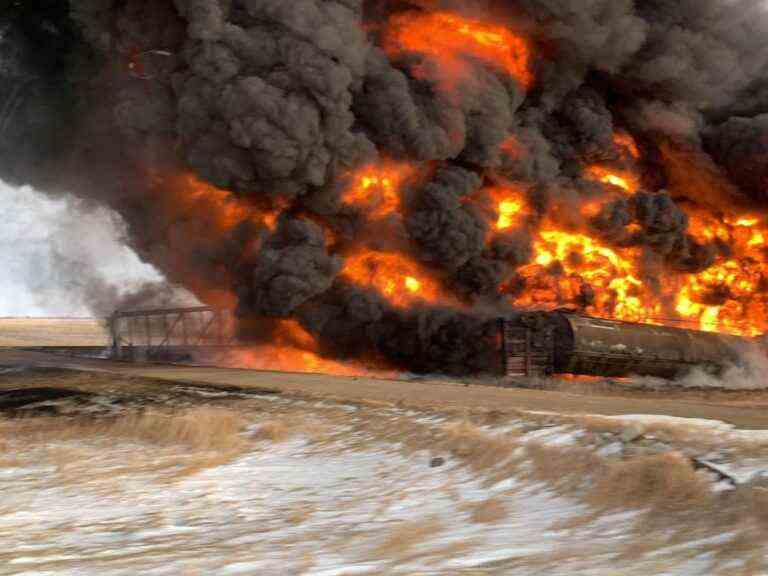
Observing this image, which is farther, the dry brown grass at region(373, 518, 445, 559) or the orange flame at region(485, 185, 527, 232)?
the orange flame at region(485, 185, 527, 232)

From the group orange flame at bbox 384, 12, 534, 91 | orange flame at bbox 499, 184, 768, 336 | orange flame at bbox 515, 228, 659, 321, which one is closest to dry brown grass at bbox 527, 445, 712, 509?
orange flame at bbox 384, 12, 534, 91

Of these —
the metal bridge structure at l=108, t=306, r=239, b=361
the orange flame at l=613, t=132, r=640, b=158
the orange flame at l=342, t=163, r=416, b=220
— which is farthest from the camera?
the orange flame at l=613, t=132, r=640, b=158

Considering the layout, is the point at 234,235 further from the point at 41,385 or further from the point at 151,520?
the point at 151,520

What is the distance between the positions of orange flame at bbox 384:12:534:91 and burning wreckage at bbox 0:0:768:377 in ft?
0.35

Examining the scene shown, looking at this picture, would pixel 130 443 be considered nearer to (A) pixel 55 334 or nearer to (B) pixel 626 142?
(B) pixel 626 142

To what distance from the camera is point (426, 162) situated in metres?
38.2

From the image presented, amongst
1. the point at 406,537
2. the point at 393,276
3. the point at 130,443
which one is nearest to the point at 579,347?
the point at 393,276

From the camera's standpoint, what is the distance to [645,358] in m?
34.7

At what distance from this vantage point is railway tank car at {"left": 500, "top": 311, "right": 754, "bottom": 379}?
3316 centimetres

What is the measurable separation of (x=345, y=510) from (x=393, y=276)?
97.7ft

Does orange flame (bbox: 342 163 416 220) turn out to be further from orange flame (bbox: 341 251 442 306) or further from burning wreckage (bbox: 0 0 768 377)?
orange flame (bbox: 341 251 442 306)

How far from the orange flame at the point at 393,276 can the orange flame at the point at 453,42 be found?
26.1 feet

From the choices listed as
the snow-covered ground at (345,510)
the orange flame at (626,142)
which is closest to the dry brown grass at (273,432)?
the snow-covered ground at (345,510)

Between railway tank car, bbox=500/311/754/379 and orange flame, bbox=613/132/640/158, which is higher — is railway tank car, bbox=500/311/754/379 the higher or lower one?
the lower one
